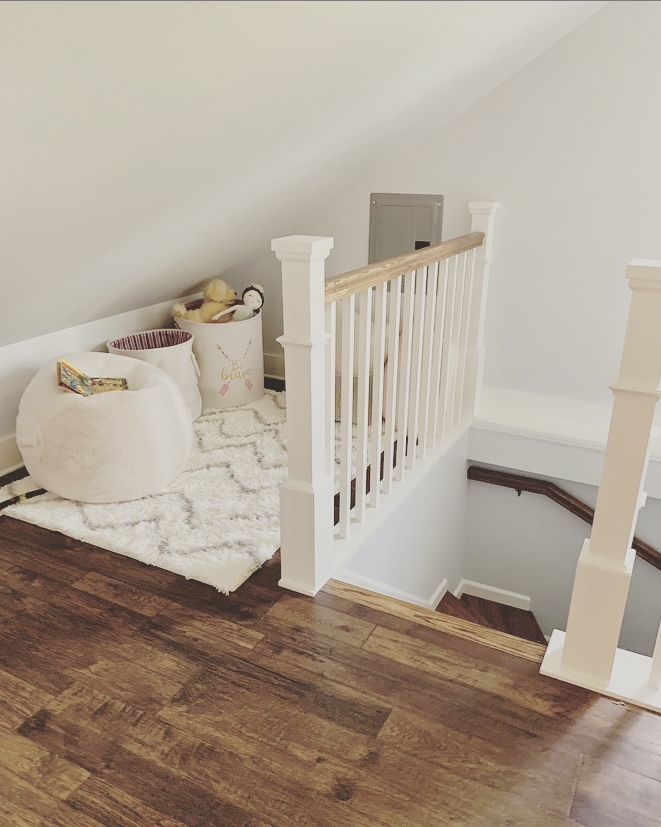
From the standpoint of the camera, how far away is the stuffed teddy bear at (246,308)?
123 inches

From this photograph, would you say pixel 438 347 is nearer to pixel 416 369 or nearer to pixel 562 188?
pixel 416 369

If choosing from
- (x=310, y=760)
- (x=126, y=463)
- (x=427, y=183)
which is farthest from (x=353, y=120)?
(x=310, y=760)

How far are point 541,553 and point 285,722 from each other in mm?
2054

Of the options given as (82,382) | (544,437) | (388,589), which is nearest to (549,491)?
(544,437)

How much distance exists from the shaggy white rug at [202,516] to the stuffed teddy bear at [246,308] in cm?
63

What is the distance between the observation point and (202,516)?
2.29 metres

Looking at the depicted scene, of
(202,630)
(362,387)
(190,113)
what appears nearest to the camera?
(190,113)

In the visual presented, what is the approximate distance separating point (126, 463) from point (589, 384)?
6.30 feet

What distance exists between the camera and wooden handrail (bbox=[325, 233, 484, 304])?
1.77 metres

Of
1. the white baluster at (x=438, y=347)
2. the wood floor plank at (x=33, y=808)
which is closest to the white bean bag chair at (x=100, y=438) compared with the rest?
the white baluster at (x=438, y=347)

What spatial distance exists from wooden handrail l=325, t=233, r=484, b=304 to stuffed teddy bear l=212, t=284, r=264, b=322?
1.04m

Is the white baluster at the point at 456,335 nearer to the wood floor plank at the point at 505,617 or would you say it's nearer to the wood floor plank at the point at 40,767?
the wood floor plank at the point at 505,617

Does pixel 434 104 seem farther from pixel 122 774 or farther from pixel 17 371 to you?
pixel 122 774

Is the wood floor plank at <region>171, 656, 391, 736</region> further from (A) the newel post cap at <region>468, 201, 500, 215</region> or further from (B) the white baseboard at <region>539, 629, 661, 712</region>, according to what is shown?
(A) the newel post cap at <region>468, 201, 500, 215</region>
